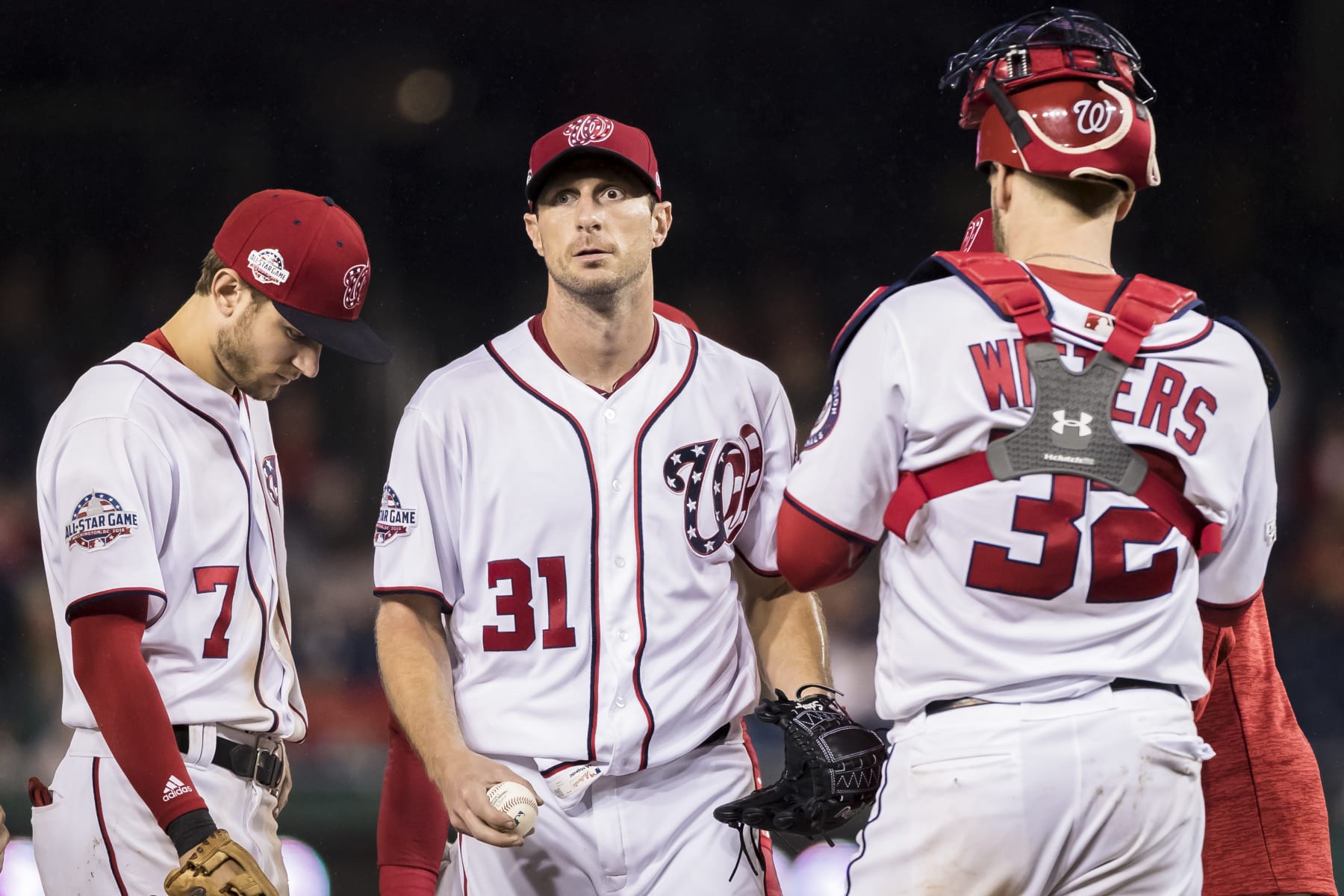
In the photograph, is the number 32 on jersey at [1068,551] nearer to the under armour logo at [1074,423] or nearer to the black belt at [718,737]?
the under armour logo at [1074,423]

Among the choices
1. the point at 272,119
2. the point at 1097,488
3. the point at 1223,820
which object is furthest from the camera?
the point at 272,119

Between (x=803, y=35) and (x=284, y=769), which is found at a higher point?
(x=803, y=35)

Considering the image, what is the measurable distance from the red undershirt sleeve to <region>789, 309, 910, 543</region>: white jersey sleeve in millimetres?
1202

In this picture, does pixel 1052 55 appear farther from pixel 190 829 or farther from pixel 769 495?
pixel 190 829

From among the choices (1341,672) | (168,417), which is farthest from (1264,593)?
(168,417)

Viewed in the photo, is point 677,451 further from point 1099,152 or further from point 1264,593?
point 1264,593

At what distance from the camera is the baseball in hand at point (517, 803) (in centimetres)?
209

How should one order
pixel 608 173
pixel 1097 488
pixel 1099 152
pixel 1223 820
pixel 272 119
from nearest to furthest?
pixel 1097 488 → pixel 1099 152 → pixel 1223 820 → pixel 608 173 → pixel 272 119

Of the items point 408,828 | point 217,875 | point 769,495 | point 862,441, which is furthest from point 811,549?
point 408,828

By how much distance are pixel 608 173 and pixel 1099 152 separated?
104 cm

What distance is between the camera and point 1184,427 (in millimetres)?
1837

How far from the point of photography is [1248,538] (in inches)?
79.0

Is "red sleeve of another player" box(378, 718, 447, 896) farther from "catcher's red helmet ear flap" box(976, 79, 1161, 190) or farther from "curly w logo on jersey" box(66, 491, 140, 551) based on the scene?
"catcher's red helmet ear flap" box(976, 79, 1161, 190)

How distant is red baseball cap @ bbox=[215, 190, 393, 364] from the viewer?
281cm
